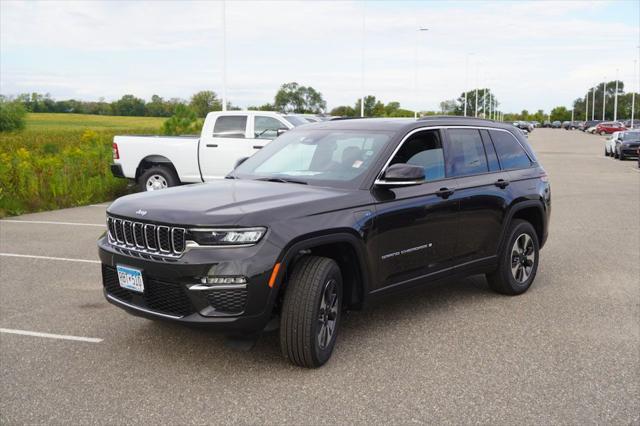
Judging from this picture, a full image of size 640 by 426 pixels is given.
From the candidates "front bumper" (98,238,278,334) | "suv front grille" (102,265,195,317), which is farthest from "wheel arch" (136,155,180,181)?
"front bumper" (98,238,278,334)

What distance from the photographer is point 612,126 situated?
81.1 metres

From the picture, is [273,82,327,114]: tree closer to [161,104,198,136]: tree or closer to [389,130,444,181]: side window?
[161,104,198,136]: tree

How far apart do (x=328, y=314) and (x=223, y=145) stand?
10.7m

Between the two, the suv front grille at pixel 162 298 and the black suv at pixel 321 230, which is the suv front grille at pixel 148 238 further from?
the suv front grille at pixel 162 298

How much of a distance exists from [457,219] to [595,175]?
19.2 metres

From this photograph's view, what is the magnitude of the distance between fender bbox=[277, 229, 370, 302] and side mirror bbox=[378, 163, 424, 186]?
1.82 ft

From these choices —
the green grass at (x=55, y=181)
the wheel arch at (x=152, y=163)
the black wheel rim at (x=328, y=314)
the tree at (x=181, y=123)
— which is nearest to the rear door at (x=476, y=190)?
the black wheel rim at (x=328, y=314)

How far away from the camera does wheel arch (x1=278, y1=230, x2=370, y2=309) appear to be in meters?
4.59

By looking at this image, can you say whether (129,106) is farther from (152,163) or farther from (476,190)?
(476,190)

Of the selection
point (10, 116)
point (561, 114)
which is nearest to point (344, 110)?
point (10, 116)

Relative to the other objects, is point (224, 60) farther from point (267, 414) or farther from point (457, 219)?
point (267, 414)

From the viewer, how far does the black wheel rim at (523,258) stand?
22.6 ft

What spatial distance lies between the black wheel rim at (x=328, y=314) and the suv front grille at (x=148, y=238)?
105 centimetres

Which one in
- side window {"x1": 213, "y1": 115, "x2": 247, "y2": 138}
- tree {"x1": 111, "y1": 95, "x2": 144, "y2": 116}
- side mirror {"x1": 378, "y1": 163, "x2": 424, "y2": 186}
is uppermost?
tree {"x1": 111, "y1": 95, "x2": 144, "y2": 116}
